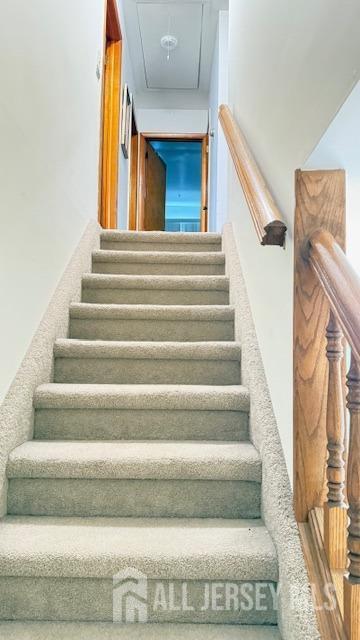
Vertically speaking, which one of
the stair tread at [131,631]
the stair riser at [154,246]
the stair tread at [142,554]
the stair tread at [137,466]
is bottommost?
the stair tread at [131,631]

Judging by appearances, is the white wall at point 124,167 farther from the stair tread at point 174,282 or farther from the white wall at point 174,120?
the stair tread at point 174,282

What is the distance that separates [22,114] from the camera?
1.66 meters

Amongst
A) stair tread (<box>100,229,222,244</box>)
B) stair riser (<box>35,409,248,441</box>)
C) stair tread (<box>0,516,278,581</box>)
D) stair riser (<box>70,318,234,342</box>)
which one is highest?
stair tread (<box>100,229,222,244</box>)

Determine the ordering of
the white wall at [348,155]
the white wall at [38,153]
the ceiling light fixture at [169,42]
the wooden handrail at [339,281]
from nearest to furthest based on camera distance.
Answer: the wooden handrail at [339,281] < the white wall at [348,155] < the white wall at [38,153] < the ceiling light fixture at [169,42]

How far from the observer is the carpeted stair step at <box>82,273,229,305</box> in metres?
2.45

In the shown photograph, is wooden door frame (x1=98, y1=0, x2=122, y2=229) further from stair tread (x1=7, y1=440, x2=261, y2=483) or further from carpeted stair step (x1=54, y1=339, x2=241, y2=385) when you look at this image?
stair tread (x1=7, y1=440, x2=261, y2=483)

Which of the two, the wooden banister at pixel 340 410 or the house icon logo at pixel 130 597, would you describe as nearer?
the wooden banister at pixel 340 410

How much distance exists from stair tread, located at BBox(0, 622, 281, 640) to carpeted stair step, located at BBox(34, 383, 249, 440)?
0.61 meters

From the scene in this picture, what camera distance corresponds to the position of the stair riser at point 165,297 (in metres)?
2.45

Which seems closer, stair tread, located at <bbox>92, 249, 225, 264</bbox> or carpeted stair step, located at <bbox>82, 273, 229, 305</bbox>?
carpeted stair step, located at <bbox>82, 273, 229, 305</bbox>

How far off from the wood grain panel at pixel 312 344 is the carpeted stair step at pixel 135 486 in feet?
1.01

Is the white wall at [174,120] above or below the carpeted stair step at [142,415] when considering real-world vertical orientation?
above

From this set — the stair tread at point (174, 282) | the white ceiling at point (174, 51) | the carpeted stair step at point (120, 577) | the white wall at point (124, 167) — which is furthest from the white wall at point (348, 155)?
the white ceiling at point (174, 51)

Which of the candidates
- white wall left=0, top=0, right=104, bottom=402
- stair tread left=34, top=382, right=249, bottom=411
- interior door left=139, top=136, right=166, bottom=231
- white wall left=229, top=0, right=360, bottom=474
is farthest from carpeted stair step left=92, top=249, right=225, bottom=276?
interior door left=139, top=136, right=166, bottom=231
